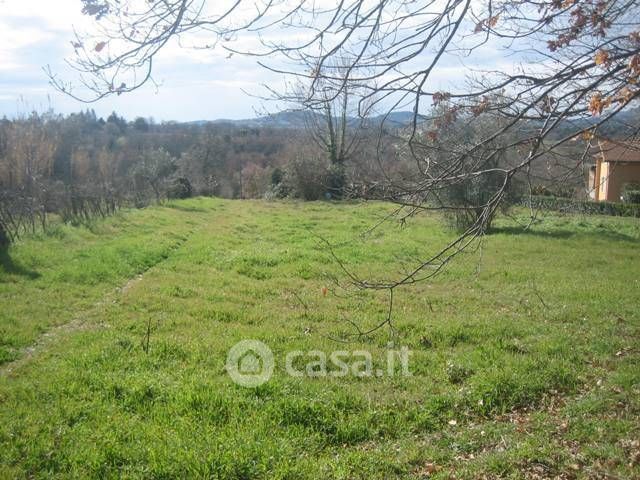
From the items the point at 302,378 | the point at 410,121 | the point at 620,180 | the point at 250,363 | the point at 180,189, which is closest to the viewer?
the point at 410,121

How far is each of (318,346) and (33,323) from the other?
349 centimetres

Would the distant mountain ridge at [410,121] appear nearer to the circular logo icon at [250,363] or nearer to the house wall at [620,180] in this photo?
the circular logo icon at [250,363]

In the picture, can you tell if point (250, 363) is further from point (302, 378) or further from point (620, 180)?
point (620, 180)

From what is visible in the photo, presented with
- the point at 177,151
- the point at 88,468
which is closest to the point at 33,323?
the point at 88,468

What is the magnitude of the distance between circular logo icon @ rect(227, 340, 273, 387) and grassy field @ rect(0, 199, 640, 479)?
12 centimetres

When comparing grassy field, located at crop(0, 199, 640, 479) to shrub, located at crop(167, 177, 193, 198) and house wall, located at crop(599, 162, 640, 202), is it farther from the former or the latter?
house wall, located at crop(599, 162, 640, 202)

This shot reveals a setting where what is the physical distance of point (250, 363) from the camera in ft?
18.1

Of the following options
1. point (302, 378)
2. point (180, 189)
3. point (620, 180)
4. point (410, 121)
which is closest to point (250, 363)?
point (302, 378)

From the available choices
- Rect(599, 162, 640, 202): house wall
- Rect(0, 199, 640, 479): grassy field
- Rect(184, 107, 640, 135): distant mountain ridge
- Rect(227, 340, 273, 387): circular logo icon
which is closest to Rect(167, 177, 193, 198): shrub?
Rect(0, 199, 640, 479): grassy field

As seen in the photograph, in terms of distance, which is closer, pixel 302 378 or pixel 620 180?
pixel 302 378

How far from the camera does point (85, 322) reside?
6.84 meters

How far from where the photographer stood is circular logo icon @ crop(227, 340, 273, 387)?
5.09 metres

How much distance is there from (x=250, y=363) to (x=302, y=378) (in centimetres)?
63

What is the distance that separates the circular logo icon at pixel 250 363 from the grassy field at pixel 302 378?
0.38 feet
